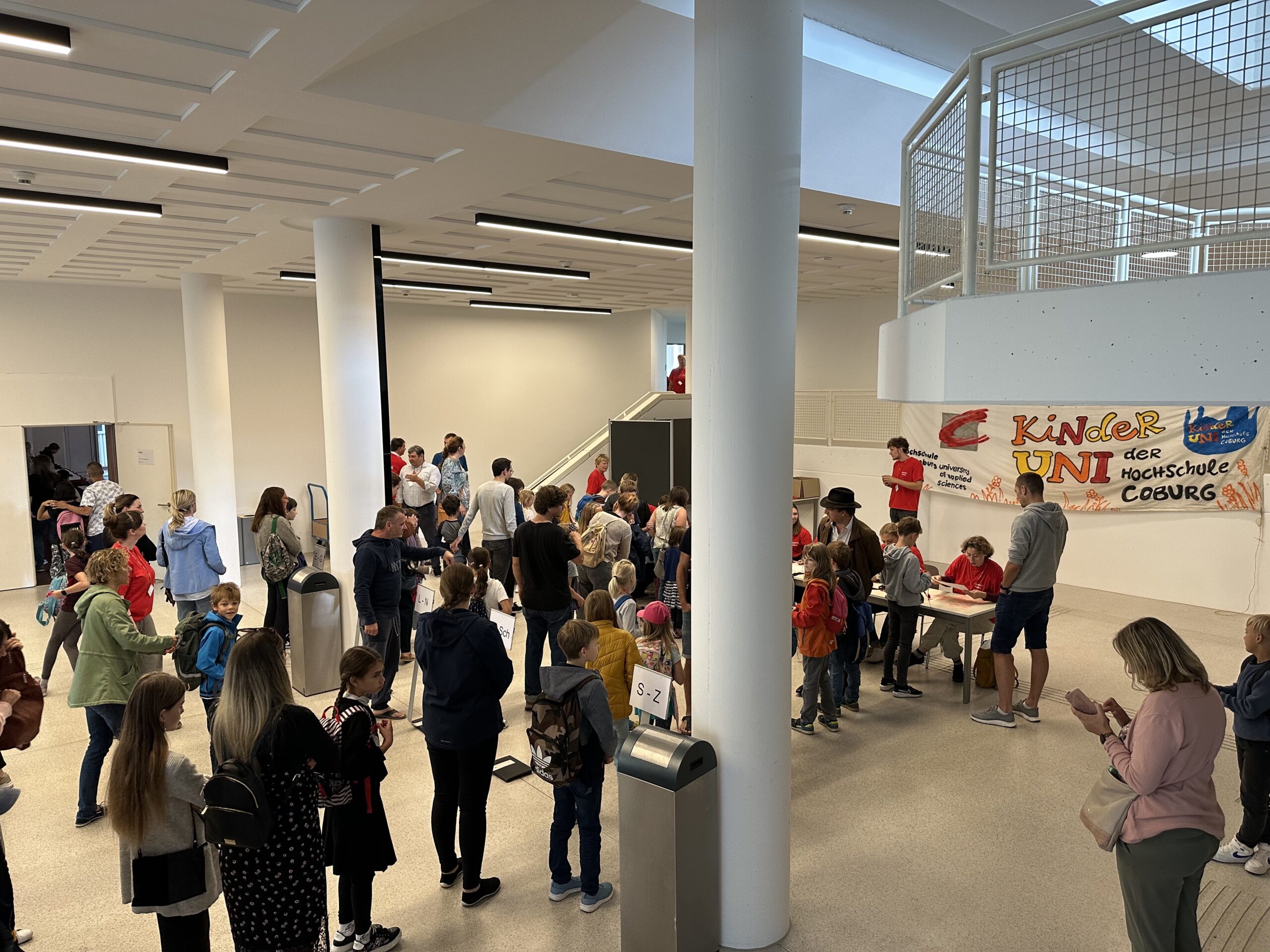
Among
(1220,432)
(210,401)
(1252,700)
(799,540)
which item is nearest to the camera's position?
(1252,700)

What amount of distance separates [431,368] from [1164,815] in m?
14.4

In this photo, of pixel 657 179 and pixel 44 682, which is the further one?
pixel 44 682

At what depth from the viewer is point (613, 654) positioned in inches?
183

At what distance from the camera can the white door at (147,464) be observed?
12375 millimetres

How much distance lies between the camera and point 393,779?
562cm

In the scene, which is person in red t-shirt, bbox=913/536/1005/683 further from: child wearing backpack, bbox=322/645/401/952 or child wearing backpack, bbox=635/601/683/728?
child wearing backpack, bbox=322/645/401/952

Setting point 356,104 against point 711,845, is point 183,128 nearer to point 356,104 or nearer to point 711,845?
point 356,104

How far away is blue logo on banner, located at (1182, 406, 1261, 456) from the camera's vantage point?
9.58 metres

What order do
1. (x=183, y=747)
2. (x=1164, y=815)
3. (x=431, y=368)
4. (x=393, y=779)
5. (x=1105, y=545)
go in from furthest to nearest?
(x=431, y=368)
(x=1105, y=545)
(x=183, y=747)
(x=393, y=779)
(x=1164, y=815)

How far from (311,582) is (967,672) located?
17.9ft

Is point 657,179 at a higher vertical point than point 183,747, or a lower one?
higher

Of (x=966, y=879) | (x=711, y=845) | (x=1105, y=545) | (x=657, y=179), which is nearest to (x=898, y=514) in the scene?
(x=1105, y=545)

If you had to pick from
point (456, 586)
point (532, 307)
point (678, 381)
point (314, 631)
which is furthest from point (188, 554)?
point (678, 381)

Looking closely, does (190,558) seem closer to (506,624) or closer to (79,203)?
(79,203)
